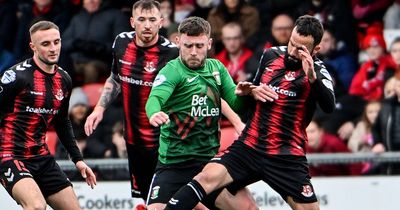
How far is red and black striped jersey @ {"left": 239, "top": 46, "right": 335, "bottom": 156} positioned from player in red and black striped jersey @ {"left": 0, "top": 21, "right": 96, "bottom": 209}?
1.91 metres

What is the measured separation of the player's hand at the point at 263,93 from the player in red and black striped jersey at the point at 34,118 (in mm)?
2102

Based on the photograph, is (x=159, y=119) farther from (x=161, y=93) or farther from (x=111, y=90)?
(x=111, y=90)

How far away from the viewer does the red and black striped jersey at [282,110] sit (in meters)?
12.3

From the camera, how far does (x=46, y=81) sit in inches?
516

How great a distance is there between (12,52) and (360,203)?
6.04 meters

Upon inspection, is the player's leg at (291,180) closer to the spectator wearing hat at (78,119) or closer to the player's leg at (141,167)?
the player's leg at (141,167)

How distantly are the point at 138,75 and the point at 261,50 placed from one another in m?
3.46

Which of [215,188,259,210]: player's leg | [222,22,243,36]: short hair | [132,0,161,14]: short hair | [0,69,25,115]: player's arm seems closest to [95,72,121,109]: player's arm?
[132,0,161,14]: short hair

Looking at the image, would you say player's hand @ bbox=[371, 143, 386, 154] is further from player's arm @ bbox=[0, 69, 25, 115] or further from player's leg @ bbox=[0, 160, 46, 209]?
player's arm @ bbox=[0, 69, 25, 115]

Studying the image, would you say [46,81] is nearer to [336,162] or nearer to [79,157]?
[79,157]

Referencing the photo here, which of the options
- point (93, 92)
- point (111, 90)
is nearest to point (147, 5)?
point (111, 90)

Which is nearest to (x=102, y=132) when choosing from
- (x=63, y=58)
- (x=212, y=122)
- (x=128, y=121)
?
(x=63, y=58)

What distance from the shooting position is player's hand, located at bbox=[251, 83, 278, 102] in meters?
12.1

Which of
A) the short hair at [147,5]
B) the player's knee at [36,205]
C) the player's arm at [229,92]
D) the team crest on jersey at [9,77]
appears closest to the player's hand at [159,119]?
the player's arm at [229,92]
